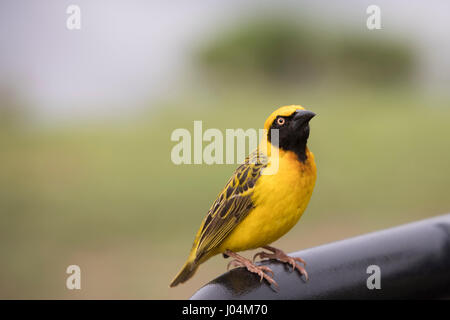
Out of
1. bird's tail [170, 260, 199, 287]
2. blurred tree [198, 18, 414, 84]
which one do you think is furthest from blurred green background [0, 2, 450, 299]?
bird's tail [170, 260, 199, 287]

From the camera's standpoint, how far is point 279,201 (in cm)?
179

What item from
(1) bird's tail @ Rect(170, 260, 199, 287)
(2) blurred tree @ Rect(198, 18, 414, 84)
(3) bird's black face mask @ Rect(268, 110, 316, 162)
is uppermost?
(2) blurred tree @ Rect(198, 18, 414, 84)

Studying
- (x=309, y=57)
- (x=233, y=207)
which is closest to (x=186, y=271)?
(x=233, y=207)

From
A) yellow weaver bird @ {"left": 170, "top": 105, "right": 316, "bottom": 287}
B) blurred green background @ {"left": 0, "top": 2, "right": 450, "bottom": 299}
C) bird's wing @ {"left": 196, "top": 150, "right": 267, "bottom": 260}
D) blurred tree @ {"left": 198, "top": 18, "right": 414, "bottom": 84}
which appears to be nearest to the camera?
yellow weaver bird @ {"left": 170, "top": 105, "right": 316, "bottom": 287}

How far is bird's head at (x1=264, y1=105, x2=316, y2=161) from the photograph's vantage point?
162cm

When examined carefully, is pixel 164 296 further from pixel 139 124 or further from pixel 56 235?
pixel 139 124

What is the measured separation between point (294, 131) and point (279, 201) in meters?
0.25

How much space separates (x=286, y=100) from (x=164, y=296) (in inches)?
256

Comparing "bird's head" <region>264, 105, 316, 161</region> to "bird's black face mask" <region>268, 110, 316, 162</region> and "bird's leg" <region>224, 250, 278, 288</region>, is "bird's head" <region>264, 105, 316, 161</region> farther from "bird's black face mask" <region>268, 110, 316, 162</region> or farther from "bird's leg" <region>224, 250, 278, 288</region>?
"bird's leg" <region>224, 250, 278, 288</region>

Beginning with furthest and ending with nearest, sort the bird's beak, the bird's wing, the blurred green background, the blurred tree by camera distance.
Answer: the blurred tree
the blurred green background
the bird's wing
the bird's beak

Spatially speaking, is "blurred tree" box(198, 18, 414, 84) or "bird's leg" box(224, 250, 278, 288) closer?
"bird's leg" box(224, 250, 278, 288)

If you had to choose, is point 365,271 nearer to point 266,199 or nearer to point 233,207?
point 266,199

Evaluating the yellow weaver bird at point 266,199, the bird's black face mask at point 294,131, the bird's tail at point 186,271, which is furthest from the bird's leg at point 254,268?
the bird's black face mask at point 294,131

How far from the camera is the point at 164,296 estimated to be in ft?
20.6
